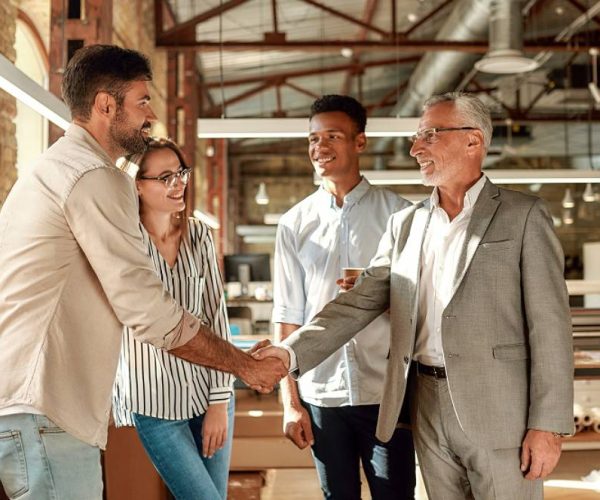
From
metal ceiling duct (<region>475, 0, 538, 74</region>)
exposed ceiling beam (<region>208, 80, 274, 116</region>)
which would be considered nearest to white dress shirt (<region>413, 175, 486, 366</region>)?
metal ceiling duct (<region>475, 0, 538, 74</region>)

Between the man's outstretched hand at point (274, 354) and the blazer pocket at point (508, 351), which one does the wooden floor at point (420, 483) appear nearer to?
the man's outstretched hand at point (274, 354)

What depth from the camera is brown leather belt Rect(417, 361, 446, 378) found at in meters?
2.30

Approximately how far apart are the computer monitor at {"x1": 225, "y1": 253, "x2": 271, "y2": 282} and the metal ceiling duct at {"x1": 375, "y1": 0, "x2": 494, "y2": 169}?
9.61 feet

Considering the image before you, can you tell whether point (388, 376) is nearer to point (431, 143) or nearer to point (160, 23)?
point (431, 143)

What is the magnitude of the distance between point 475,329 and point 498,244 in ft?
0.78

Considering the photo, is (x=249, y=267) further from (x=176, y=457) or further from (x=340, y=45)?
(x=176, y=457)

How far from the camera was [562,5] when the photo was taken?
12508 mm

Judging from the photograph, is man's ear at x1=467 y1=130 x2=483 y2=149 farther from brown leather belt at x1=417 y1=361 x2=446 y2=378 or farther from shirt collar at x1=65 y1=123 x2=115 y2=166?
shirt collar at x1=65 y1=123 x2=115 y2=166

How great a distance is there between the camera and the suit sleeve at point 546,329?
216cm

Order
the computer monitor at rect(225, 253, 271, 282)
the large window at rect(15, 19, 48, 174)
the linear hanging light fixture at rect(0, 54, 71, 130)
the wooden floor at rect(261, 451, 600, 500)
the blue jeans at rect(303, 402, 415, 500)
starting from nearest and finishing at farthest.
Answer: the blue jeans at rect(303, 402, 415, 500) < the linear hanging light fixture at rect(0, 54, 71, 130) < the wooden floor at rect(261, 451, 600, 500) < the large window at rect(15, 19, 48, 174) < the computer monitor at rect(225, 253, 271, 282)

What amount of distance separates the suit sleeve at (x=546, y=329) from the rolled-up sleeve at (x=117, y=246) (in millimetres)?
949

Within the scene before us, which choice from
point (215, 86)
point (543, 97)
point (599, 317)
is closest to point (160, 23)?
point (215, 86)

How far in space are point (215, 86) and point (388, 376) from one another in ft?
47.0

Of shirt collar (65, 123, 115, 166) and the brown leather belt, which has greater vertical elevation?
shirt collar (65, 123, 115, 166)
